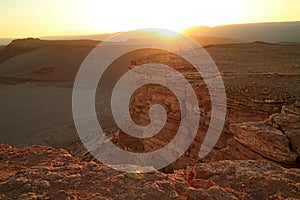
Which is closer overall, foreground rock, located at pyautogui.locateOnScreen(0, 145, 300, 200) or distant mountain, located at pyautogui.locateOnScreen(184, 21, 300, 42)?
foreground rock, located at pyautogui.locateOnScreen(0, 145, 300, 200)

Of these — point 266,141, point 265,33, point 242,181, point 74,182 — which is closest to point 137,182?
Result: point 74,182

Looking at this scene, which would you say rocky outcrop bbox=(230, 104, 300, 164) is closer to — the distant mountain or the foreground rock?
the foreground rock

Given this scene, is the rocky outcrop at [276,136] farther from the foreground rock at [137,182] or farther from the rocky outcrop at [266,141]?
the foreground rock at [137,182]

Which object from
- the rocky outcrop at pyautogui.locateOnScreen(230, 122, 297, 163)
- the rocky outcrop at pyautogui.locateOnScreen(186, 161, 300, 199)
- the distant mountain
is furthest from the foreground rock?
the distant mountain

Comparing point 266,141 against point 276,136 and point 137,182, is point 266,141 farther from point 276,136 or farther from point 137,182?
point 137,182

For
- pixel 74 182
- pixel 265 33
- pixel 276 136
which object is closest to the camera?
pixel 74 182

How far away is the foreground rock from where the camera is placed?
9.04ft

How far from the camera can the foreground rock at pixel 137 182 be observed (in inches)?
108

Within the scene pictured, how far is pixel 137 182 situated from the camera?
2965 millimetres

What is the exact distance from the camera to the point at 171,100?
27.6 ft

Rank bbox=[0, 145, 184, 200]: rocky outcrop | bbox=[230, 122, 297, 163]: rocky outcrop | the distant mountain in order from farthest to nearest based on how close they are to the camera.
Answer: the distant mountain
bbox=[230, 122, 297, 163]: rocky outcrop
bbox=[0, 145, 184, 200]: rocky outcrop

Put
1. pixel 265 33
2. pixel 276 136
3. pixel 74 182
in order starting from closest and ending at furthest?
1. pixel 74 182
2. pixel 276 136
3. pixel 265 33

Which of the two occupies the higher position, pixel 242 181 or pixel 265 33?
pixel 265 33

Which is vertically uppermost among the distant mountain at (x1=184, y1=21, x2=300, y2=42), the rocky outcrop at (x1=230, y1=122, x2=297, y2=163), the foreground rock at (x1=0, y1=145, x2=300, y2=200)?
the distant mountain at (x1=184, y1=21, x2=300, y2=42)
